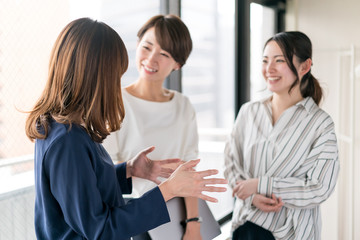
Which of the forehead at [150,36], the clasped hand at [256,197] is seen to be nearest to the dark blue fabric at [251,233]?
the clasped hand at [256,197]

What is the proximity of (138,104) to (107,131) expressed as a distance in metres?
0.46

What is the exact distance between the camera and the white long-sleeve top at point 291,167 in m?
1.61

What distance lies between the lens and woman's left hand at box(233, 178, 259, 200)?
5.42 feet

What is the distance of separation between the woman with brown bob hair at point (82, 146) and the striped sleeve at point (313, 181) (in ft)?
2.48

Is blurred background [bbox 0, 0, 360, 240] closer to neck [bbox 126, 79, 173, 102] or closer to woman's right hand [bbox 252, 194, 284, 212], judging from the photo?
neck [bbox 126, 79, 173, 102]

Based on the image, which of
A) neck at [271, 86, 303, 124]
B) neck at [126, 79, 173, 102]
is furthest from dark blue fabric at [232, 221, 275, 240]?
neck at [126, 79, 173, 102]

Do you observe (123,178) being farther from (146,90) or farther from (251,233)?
(251,233)

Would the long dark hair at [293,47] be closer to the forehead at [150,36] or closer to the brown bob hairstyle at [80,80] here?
the forehead at [150,36]

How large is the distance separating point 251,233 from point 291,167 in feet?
1.16

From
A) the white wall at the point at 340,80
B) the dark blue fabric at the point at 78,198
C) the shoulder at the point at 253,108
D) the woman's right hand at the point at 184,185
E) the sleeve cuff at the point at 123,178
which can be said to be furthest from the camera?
the white wall at the point at 340,80

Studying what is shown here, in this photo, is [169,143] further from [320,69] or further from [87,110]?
[320,69]

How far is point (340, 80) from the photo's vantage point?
3004 mm

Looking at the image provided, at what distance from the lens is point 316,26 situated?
10.3 feet

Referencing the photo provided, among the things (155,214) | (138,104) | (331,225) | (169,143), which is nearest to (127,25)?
(138,104)
